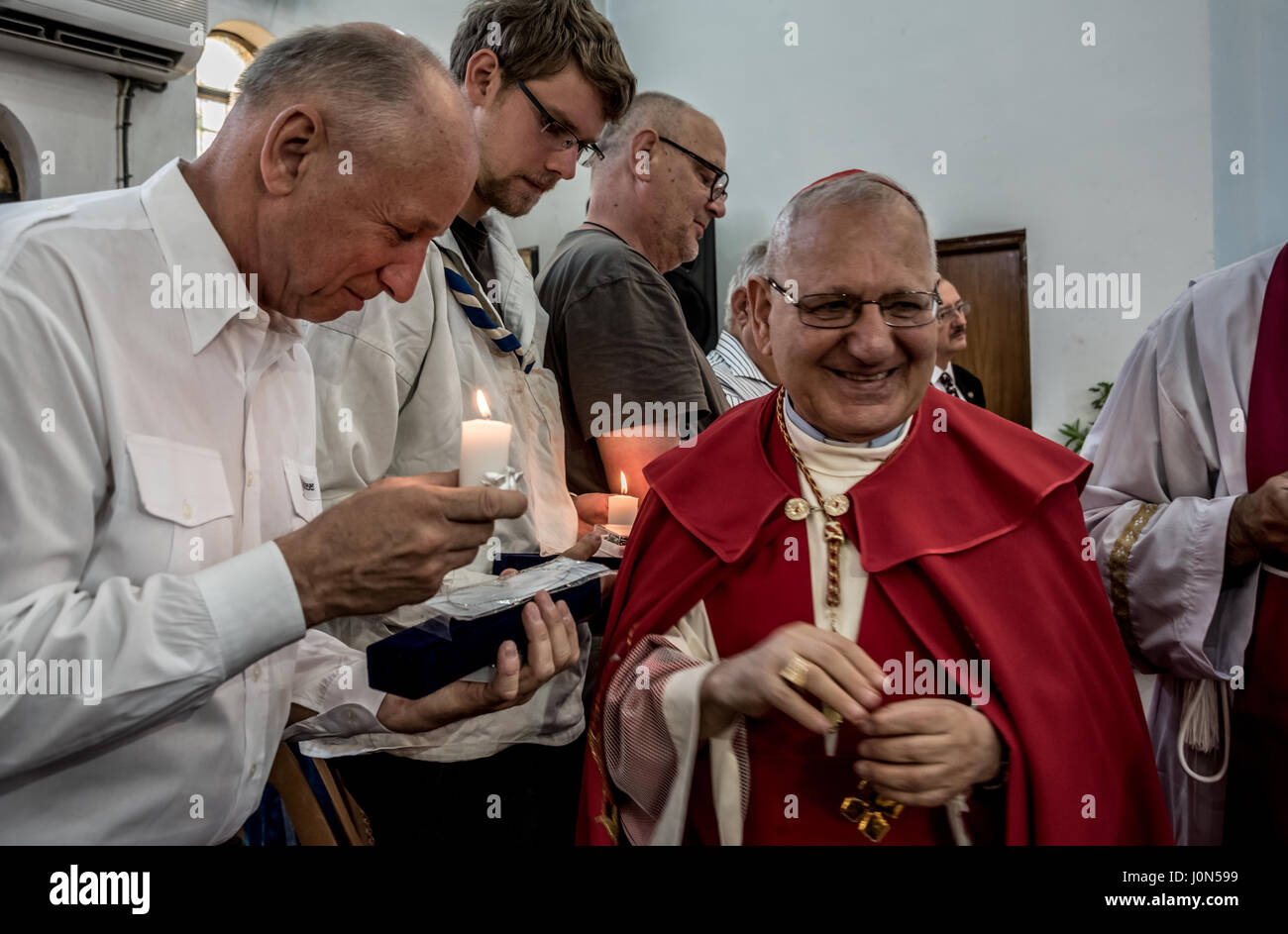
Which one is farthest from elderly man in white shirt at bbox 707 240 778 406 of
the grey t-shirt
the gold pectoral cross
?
the gold pectoral cross

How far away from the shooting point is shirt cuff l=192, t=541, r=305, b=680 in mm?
1342

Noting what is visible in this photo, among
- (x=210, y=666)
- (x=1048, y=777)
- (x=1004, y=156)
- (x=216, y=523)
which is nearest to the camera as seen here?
(x=210, y=666)

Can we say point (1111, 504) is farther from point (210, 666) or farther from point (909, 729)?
point (210, 666)

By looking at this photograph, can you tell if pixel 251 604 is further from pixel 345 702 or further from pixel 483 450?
pixel 345 702

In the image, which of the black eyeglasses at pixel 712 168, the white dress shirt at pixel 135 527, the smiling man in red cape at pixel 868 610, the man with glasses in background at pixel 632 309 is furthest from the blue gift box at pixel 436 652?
the black eyeglasses at pixel 712 168

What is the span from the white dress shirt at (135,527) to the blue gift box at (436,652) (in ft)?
0.52

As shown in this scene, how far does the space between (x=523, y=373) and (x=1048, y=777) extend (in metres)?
1.50

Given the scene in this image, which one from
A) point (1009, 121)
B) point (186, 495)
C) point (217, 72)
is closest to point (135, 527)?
point (186, 495)

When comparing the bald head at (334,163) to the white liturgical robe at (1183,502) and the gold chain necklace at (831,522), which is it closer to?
the gold chain necklace at (831,522)

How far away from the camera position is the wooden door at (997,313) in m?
7.83

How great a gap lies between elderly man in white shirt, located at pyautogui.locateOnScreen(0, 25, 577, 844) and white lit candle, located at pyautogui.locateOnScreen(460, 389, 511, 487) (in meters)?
0.07

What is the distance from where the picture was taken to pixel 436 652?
59.3 inches
